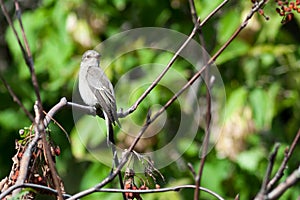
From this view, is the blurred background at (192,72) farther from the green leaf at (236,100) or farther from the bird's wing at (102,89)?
the bird's wing at (102,89)

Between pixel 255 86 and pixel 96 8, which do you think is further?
pixel 96 8

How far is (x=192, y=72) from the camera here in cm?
426

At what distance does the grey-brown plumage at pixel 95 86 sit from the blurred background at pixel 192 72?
1.39 meters

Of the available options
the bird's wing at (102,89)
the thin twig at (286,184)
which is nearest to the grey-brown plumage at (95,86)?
the bird's wing at (102,89)

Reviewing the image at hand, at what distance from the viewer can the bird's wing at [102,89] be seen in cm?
200

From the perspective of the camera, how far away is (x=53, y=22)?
429cm

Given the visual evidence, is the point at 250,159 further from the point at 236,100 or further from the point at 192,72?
the point at 192,72

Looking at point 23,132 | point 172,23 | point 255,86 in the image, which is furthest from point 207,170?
point 23,132

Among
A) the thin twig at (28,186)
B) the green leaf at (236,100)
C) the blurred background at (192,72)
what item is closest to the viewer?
the thin twig at (28,186)

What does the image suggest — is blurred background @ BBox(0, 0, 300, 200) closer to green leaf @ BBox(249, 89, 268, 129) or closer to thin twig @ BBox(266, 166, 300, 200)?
green leaf @ BBox(249, 89, 268, 129)

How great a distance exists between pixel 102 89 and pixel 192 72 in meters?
2.12

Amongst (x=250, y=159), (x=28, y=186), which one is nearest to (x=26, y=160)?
(x=28, y=186)

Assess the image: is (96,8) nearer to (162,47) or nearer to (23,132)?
(162,47)

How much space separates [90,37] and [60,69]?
0.28 m
